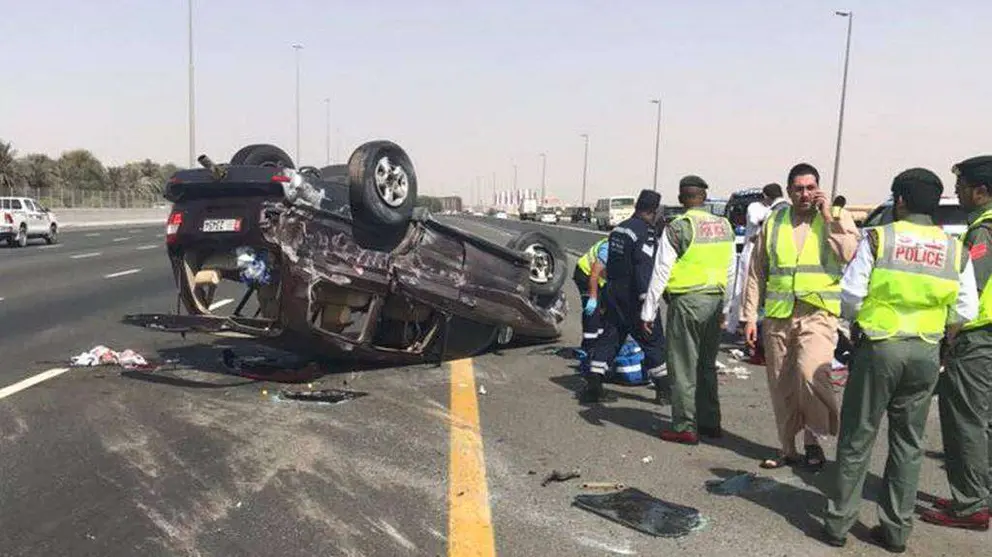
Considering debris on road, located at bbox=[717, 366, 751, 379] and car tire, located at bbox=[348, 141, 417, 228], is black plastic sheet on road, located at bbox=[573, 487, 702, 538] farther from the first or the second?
debris on road, located at bbox=[717, 366, 751, 379]

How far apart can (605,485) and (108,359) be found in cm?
538

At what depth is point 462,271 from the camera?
7.27 metres

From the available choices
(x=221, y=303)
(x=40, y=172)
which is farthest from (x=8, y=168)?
(x=221, y=303)

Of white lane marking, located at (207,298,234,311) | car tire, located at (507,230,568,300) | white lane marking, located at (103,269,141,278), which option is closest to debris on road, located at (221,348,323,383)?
car tire, located at (507,230,568,300)

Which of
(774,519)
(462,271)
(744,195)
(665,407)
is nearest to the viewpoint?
(774,519)

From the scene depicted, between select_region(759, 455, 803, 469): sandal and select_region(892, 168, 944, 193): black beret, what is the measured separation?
1778mm

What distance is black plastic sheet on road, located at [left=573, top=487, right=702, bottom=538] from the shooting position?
12.9 ft

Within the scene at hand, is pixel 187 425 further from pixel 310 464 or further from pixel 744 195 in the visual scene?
pixel 744 195

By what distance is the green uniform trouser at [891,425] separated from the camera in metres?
3.74

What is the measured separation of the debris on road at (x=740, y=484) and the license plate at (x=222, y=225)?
3817mm

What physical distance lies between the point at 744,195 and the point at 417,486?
12.6m

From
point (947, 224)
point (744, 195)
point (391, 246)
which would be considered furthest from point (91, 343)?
point (744, 195)

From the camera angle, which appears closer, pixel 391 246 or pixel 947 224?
pixel 391 246

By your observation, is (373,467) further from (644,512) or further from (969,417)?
(969,417)
